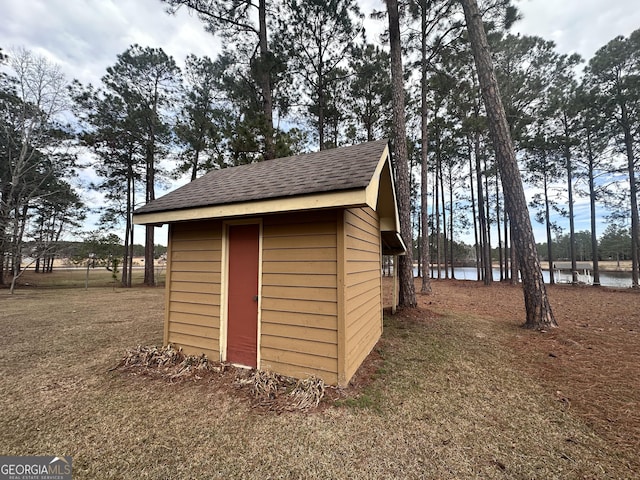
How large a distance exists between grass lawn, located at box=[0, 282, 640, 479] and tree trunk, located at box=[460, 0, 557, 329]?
1310 mm

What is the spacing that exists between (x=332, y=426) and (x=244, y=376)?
1377 mm

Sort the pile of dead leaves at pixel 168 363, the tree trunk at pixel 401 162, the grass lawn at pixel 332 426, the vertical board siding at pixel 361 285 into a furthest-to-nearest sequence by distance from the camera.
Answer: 1. the tree trunk at pixel 401 162
2. the pile of dead leaves at pixel 168 363
3. the vertical board siding at pixel 361 285
4. the grass lawn at pixel 332 426

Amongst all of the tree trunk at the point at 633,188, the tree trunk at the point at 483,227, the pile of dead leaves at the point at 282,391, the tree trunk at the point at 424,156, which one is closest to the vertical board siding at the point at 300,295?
the pile of dead leaves at the point at 282,391

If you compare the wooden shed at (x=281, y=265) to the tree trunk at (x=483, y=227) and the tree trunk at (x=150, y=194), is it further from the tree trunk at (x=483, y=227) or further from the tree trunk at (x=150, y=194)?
the tree trunk at (x=483, y=227)

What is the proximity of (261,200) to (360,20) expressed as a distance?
1157 centimetres

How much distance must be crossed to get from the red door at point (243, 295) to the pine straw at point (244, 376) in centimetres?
24

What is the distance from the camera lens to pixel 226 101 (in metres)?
12.2

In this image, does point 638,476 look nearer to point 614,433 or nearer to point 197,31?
point 614,433

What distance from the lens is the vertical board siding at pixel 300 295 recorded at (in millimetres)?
2949

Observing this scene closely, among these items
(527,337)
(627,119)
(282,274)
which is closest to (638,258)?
(627,119)

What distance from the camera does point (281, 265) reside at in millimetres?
3238

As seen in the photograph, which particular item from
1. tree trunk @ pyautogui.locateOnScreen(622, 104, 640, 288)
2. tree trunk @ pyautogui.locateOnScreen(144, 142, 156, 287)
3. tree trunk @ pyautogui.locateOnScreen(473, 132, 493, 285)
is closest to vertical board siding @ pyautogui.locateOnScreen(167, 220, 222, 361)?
tree trunk @ pyautogui.locateOnScreen(144, 142, 156, 287)

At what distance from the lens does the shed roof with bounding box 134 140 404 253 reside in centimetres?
269

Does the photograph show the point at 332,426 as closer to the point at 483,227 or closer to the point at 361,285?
the point at 361,285
